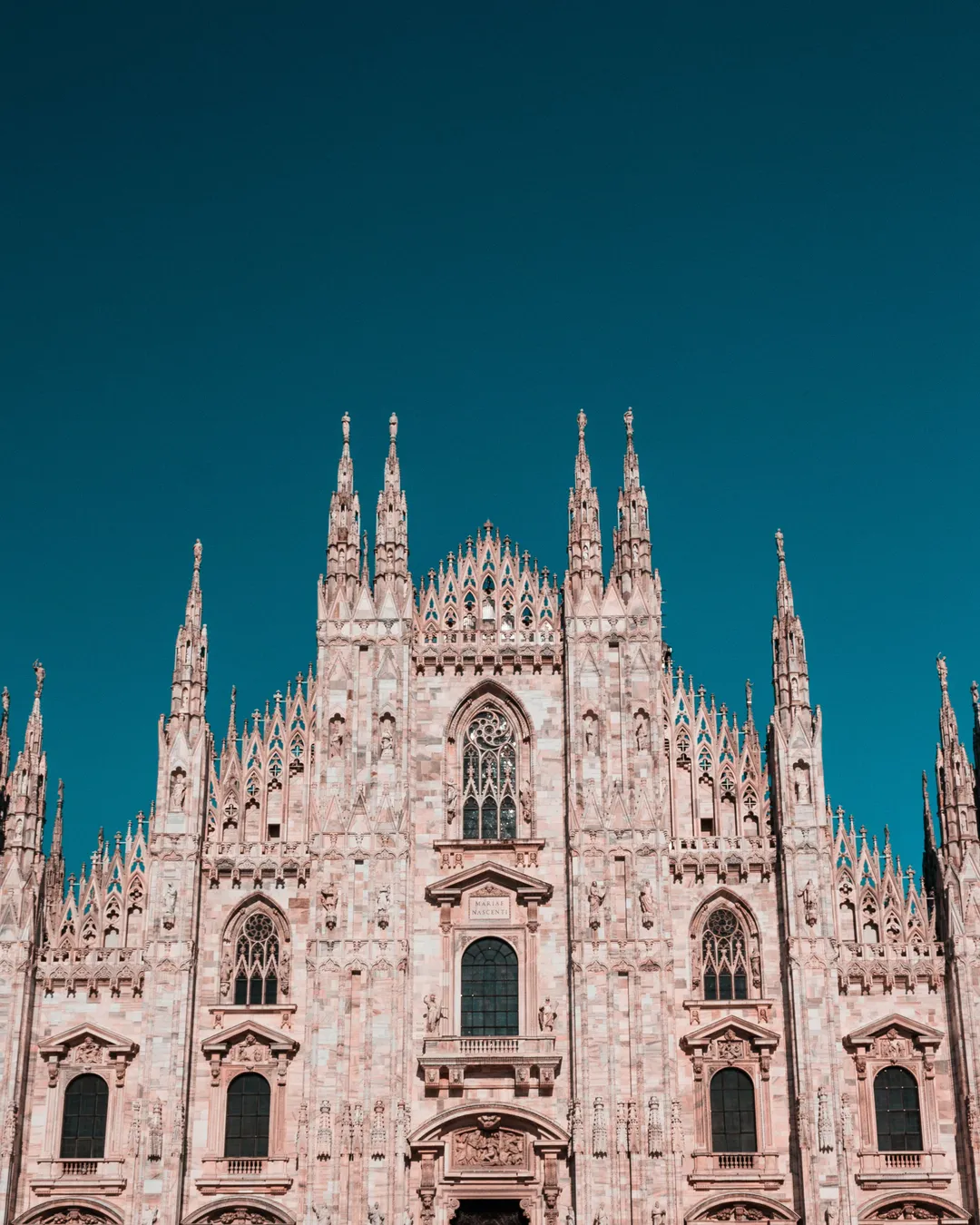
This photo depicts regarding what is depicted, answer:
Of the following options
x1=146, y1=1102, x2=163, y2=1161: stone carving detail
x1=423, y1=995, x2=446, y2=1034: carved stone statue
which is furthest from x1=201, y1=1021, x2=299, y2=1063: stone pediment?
x1=423, y1=995, x2=446, y2=1034: carved stone statue

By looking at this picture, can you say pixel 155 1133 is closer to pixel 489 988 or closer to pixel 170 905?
pixel 170 905

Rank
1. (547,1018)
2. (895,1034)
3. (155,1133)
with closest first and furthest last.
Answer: (155,1133) < (895,1034) < (547,1018)

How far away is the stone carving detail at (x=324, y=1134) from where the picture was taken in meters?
40.6

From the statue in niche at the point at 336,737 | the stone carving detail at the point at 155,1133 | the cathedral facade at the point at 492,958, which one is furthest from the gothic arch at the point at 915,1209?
the statue in niche at the point at 336,737

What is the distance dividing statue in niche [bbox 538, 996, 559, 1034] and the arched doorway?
422 cm

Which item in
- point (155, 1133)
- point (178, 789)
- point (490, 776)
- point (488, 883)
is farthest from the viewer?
point (490, 776)

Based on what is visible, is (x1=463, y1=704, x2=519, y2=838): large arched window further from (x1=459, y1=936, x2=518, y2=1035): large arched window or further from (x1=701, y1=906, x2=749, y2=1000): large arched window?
(x1=701, y1=906, x2=749, y2=1000): large arched window

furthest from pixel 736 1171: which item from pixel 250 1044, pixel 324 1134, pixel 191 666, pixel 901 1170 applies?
pixel 191 666

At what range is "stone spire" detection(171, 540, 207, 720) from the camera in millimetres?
44688

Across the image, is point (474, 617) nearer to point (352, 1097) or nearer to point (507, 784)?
point (507, 784)

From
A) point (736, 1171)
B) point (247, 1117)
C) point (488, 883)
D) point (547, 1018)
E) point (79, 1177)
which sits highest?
point (488, 883)

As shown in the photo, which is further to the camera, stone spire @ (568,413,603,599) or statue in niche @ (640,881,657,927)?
stone spire @ (568,413,603,599)

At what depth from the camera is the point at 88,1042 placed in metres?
42.2

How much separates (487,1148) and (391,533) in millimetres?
Answer: 16626
